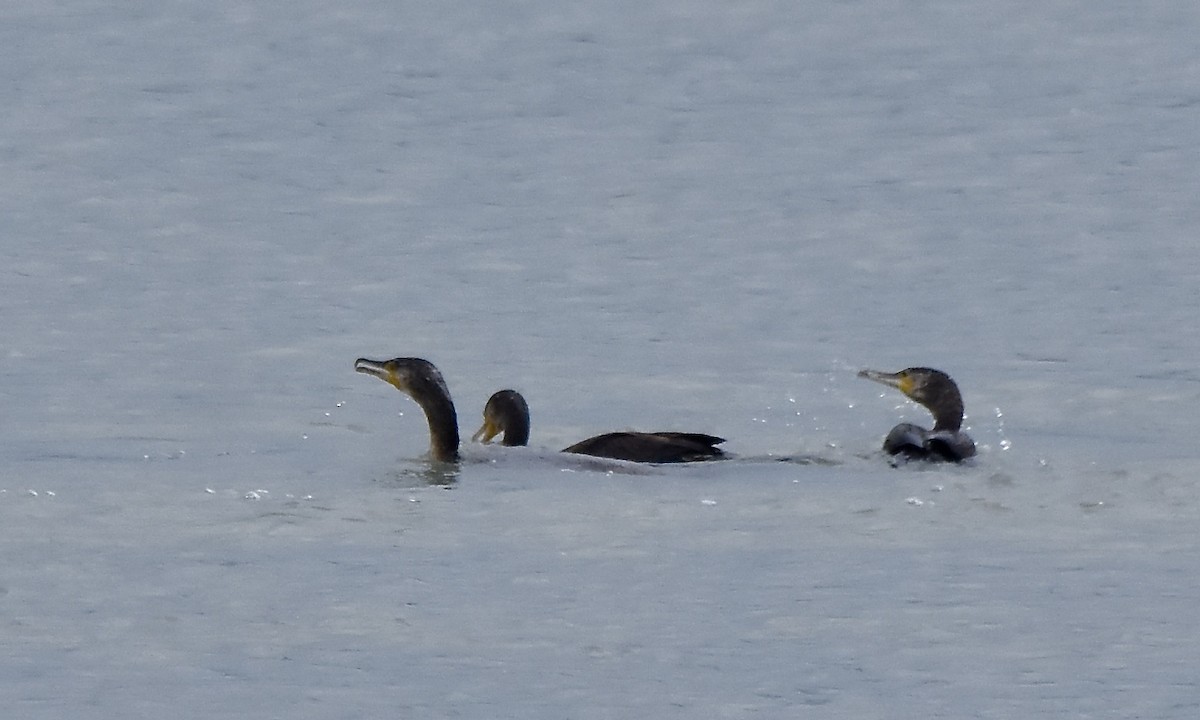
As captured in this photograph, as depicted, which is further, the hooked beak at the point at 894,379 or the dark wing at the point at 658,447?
the hooked beak at the point at 894,379

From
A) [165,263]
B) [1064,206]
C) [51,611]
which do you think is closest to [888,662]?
[51,611]

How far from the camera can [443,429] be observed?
13.9m

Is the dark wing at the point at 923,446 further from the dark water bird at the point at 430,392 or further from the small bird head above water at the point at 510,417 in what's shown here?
the dark water bird at the point at 430,392

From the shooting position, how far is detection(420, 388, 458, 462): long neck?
45.5 ft

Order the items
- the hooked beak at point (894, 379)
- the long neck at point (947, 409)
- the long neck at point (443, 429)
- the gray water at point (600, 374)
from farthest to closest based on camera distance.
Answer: the hooked beak at point (894, 379) → the long neck at point (947, 409) → the long neck at point (443, 429) → the gray water at point (600, 374)

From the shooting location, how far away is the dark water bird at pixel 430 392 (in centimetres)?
1389

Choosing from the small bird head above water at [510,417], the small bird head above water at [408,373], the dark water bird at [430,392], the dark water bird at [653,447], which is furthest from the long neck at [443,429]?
the dark water bird at [653,447]

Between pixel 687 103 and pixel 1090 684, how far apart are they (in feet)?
70.2

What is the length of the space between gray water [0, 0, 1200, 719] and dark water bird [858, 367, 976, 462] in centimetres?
15

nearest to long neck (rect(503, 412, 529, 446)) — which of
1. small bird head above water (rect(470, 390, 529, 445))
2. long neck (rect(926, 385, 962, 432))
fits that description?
small bird head above water (rect(470, 390, 529, 445))

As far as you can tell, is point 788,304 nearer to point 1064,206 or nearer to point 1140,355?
point 1140,355

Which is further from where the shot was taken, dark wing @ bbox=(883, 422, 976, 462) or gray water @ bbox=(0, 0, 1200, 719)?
dark wing @ bbox=(883, 422, 976, 462)

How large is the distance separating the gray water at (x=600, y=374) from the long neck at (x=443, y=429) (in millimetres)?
176

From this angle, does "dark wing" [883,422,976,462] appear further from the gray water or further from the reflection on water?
the reflection on water
